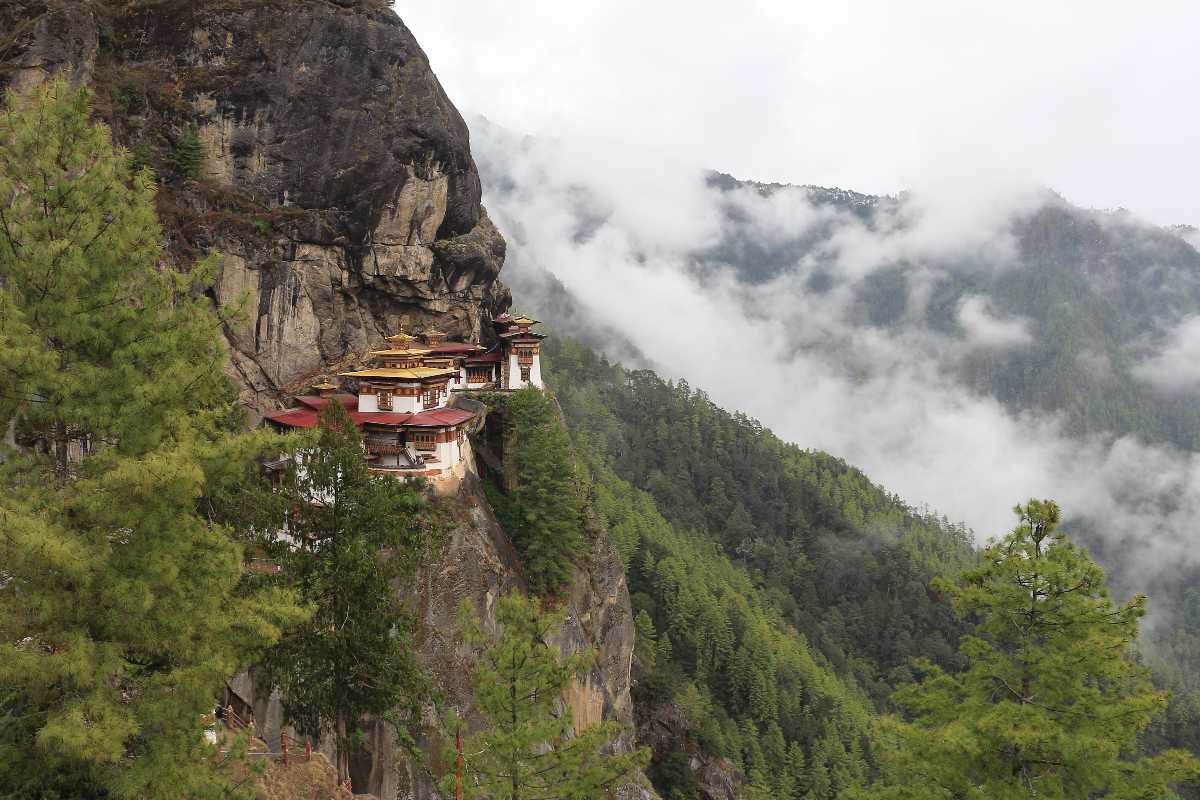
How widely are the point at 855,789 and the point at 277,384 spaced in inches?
1221

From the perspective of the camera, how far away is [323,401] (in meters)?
32.4

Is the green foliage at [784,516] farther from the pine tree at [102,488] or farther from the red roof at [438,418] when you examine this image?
the pine tree at [102,488]

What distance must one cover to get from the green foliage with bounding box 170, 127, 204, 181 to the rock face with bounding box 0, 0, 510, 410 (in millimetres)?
67

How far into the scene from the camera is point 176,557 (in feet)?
30.1

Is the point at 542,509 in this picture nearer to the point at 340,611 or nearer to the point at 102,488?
the point at 340,611

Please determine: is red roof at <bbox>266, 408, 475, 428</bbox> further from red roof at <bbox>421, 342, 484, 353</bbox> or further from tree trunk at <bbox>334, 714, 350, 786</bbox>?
tree trunk at <bbox>334, 714, 350, 786</bbox>

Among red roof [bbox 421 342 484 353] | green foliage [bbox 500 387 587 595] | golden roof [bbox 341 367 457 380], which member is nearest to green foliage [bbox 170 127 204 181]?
golden roof [bbox 341 367 457 380]

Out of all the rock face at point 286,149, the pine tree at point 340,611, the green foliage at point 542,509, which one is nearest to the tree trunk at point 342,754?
the pine tree at point 340,611

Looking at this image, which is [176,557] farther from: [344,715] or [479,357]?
[479,357]

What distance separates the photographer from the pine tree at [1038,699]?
1093 centimetres

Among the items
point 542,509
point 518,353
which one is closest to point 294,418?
point 542,509

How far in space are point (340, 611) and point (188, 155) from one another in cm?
2868

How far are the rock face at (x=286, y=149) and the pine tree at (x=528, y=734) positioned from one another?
26.3 meters

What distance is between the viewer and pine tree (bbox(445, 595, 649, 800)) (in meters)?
12.0
